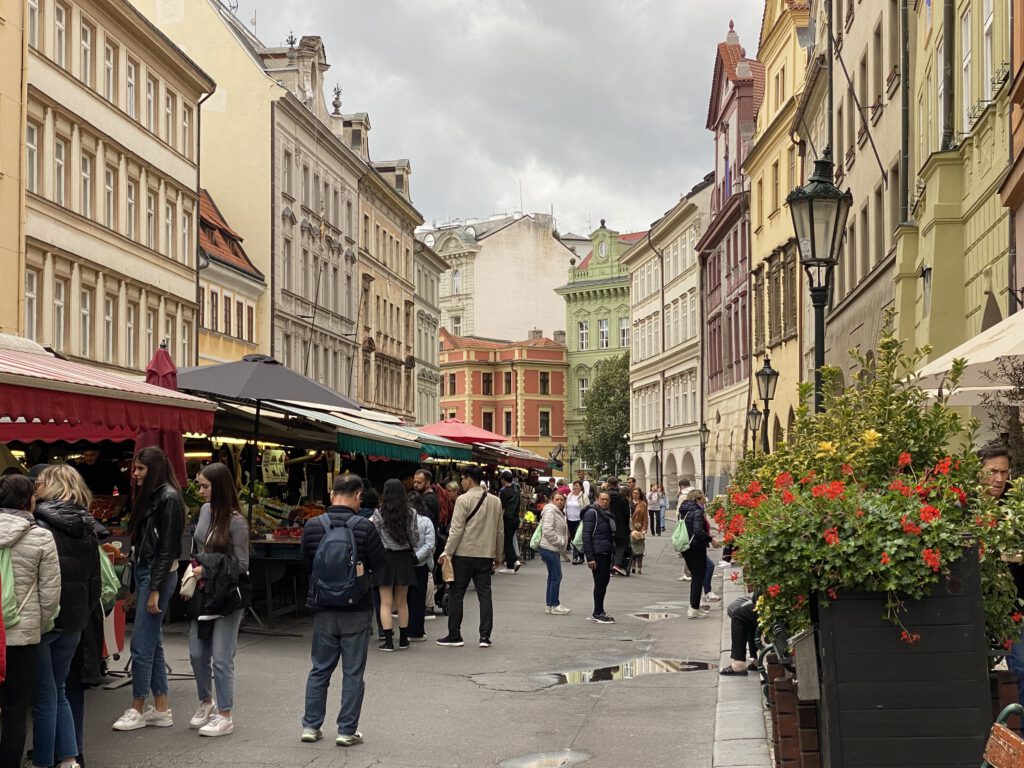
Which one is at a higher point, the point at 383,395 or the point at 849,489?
the point at 383,395

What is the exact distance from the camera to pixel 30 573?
7.48 meters

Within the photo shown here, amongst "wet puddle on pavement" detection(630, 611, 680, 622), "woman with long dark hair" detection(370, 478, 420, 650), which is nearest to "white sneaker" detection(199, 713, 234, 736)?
"woman with long dark hair" detection(370, 478, 420, 650)

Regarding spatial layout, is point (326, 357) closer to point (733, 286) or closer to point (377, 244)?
point (377, 244)

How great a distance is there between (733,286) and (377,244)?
17057 mm

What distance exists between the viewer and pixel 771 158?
4712 cm

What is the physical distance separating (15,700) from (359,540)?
273 cm

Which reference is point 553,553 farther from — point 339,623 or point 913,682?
point 913,682

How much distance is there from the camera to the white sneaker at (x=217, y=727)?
950cm

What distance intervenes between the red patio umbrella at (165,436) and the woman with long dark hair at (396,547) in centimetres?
197

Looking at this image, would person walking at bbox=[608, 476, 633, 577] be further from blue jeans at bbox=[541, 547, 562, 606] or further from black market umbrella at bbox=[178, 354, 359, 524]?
black market umbrella at bbox=[178, 354, 359, 524]

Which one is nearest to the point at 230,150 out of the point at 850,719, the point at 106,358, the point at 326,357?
the point at 326,357

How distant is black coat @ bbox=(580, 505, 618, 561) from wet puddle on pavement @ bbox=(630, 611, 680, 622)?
1.00m

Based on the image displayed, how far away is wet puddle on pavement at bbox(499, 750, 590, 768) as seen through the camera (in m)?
8.91

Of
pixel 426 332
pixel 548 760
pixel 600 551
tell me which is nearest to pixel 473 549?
pixel 600 551
